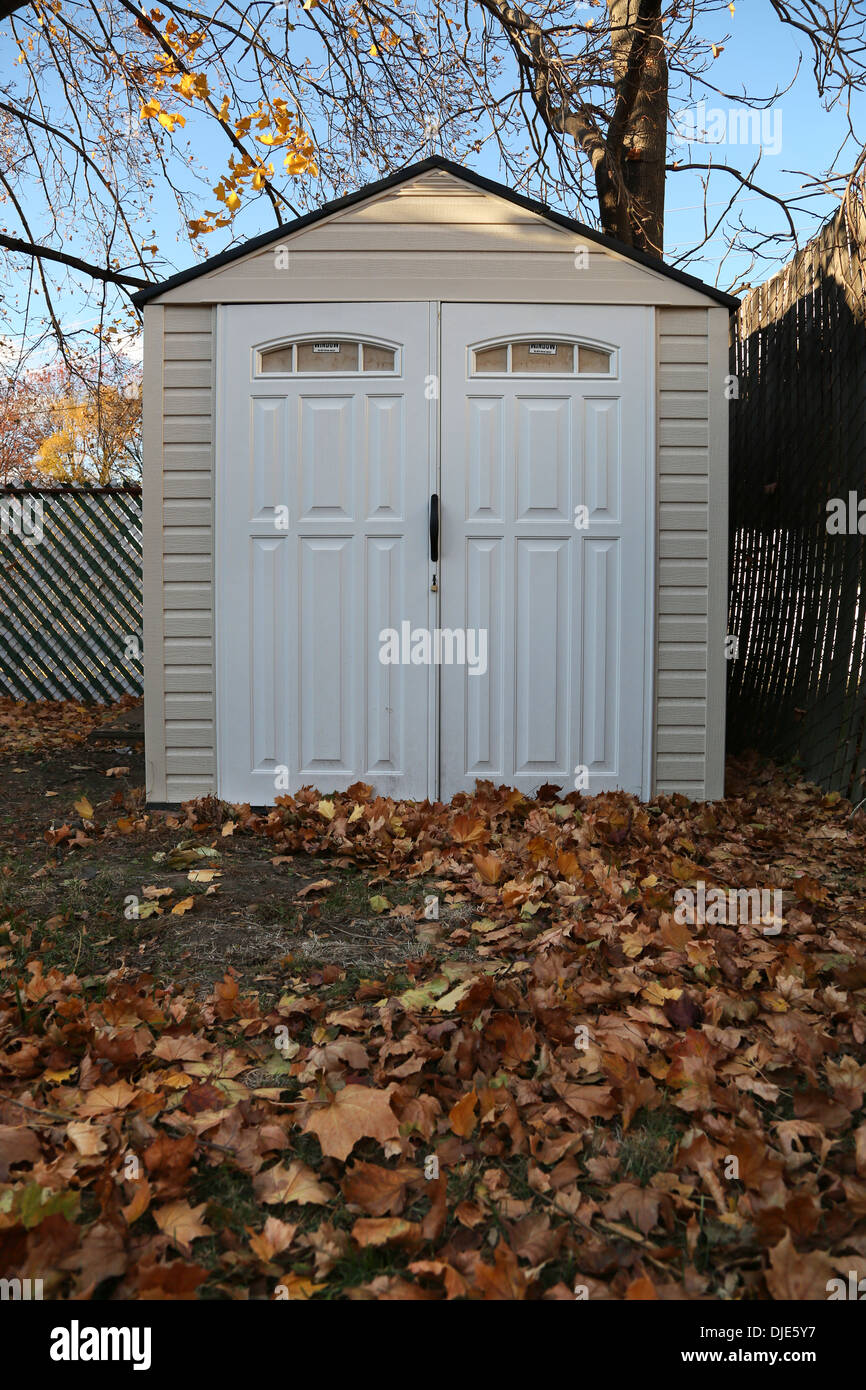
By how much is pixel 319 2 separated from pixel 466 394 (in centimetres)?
403

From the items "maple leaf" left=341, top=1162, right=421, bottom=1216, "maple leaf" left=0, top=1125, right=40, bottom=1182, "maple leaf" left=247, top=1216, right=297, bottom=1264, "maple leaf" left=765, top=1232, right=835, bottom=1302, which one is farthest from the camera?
"maple leaf" left=0, top=1125, right=40, bottom=1182

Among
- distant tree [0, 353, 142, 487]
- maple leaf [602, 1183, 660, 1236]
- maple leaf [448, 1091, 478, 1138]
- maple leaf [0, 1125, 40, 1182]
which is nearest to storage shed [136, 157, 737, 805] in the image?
maple leaf [448, 1091, 478, 1138]

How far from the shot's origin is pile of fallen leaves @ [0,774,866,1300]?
1.71m

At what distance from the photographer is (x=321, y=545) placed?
5.37 meters

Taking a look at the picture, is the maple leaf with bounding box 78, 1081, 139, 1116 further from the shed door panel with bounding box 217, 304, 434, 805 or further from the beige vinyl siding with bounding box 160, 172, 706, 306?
the beige vinyl siding with bounding box 160, 172, 706, 306

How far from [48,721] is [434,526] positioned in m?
5.02

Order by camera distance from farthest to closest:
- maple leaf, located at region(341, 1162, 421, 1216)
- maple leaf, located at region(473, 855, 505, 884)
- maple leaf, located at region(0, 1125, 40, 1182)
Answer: maple leaf, located at region(473, 855, 505, 884) → maple leaf, located at region(0, 1125, 40, 1182) → maple leaf, located at region(341, 1162, 421, 1216)

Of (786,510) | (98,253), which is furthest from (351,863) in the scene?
(98,253)

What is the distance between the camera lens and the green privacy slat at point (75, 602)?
999cm

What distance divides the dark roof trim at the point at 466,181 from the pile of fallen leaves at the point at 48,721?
3436mm

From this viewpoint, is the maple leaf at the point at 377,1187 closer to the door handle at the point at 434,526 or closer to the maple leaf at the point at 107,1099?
the maple leaf at the point at 107,1099

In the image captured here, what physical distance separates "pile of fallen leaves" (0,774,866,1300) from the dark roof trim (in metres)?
3.39

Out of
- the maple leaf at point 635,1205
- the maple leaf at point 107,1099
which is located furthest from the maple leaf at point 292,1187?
the maple leaf at point 635,1205

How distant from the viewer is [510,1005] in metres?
2.65
